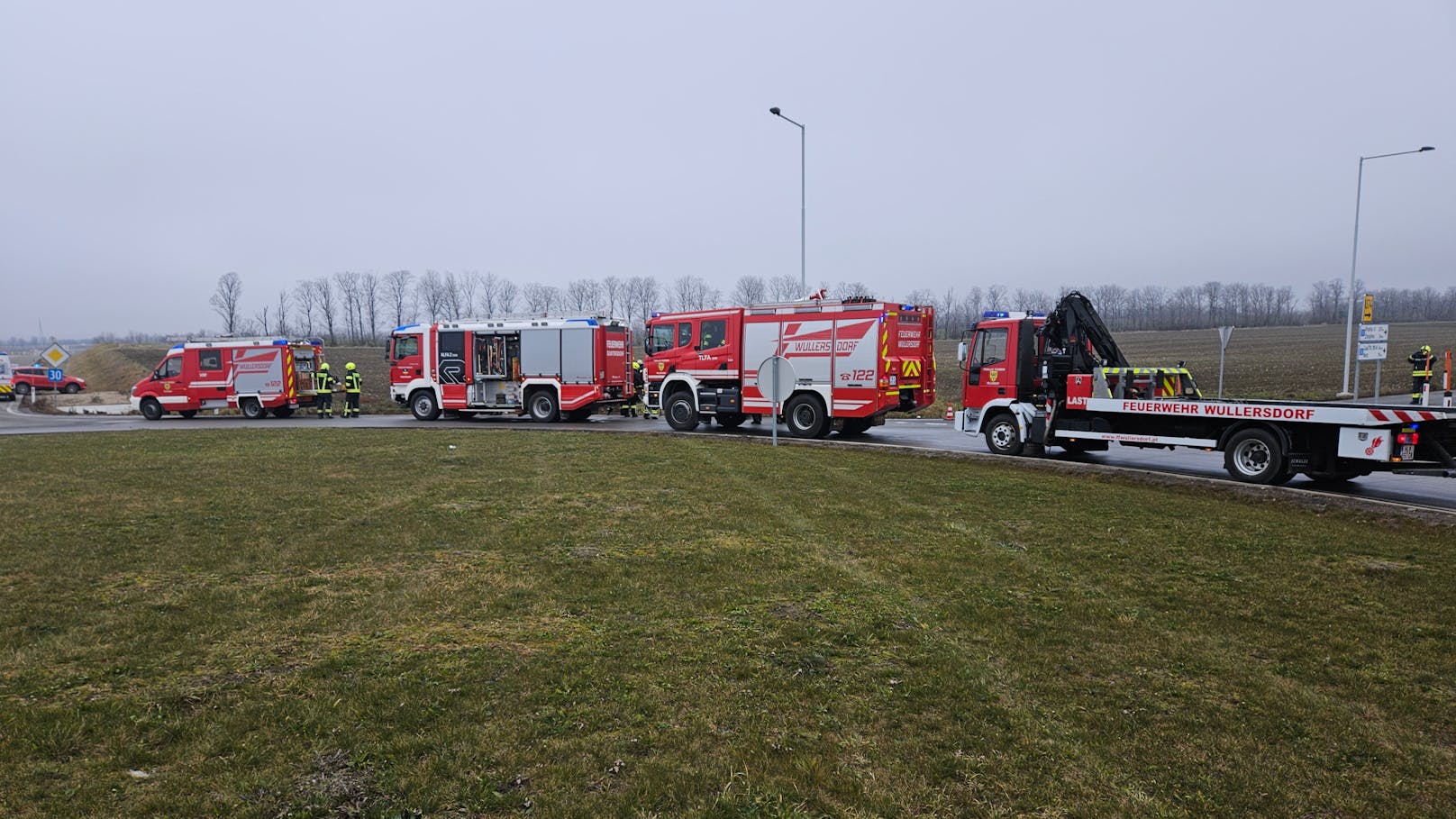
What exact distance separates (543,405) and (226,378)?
1101 cm

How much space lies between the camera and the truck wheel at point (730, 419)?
20.0 metres

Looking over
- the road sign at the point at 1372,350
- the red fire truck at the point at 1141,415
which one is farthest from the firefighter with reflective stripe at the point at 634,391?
the road sign at the point at 1372,350

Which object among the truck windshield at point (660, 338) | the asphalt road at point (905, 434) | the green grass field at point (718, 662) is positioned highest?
the truck windshield at point (660, 338)

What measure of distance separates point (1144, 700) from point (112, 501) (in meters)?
10.3

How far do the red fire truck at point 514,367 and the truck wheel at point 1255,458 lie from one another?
51.7 feet

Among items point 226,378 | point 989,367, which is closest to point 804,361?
point 989,367

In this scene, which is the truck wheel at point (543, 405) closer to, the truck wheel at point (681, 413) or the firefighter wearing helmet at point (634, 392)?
the firefighter wearing helmet at point (634, 392)

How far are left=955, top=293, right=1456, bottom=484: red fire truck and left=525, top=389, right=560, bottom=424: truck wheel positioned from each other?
12.1 metres

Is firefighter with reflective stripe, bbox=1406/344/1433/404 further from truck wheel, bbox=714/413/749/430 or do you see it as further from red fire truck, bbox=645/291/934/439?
truck wheel, bbox=714/413/749/430

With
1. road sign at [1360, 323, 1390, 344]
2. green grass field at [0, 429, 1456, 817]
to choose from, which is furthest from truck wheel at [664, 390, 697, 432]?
road sign at [1360, 323, 1390, 344]

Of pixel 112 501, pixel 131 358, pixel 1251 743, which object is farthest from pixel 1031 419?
pixel 131 358

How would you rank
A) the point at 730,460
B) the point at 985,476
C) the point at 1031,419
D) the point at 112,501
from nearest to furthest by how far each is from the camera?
the point at 112,501, the point at 985,476, the point at 730,460, the point at 1031,419

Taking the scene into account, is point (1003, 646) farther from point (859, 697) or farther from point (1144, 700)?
point (859, 697)

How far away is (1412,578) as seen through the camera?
6.39 metres
